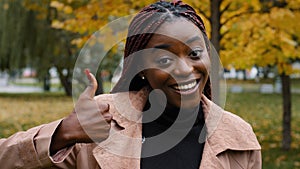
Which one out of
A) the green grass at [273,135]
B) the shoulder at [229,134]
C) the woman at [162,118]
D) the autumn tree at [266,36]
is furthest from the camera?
the green grass at [273,135]

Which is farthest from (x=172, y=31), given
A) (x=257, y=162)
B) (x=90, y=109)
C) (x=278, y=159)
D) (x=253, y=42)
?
(x=278, y=159)

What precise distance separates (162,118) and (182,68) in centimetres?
23

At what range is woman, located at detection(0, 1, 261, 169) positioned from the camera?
57.7 inches

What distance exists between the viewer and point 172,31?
4.89ft

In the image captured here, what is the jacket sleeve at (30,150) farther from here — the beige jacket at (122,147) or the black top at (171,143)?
the black top at (171,143)

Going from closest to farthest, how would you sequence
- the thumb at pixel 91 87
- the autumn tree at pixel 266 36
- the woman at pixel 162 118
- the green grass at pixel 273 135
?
the thumb at pixel 91 87
the woman at pixel 162 118
the autumn tree at pixel 266 36
the green grass at pixel 273 135

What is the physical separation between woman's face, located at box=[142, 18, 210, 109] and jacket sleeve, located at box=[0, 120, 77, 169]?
14.4 inches

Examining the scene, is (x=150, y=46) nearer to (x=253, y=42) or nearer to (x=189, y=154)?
(x=189, y=154)

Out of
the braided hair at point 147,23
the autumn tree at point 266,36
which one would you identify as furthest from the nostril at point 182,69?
the autumn tree at point 266,36

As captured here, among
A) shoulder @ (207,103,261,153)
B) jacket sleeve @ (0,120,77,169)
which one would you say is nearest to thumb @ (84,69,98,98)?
jacket sleeve @ (0,120,77,169)

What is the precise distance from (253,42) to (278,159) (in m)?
2.14

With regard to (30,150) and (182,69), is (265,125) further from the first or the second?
(30,150)

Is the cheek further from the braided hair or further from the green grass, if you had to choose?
the green grass

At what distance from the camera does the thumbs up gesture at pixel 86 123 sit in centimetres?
125
